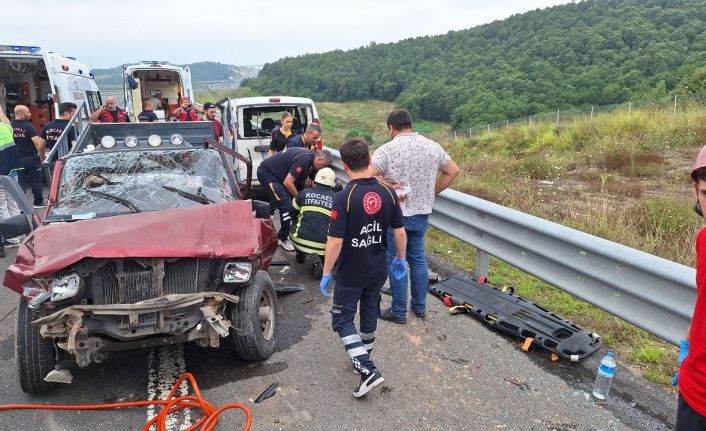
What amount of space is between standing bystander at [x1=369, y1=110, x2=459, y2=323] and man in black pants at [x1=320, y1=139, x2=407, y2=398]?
91 cm

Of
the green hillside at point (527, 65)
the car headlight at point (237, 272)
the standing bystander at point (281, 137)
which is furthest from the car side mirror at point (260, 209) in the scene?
the green hillside at point (527, 65)

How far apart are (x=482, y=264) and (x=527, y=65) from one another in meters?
59.2

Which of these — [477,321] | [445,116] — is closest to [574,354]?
[477,321]

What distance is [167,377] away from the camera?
3795 millimetres

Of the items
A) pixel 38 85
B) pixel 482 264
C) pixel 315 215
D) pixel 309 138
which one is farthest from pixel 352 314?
pixel 38 85

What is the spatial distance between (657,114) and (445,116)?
47306 mm

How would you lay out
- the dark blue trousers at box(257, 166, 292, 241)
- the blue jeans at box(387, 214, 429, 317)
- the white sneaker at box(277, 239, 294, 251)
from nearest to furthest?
the blue jeans at box(387, 214, 429, 317) → the dark blue trousers at box(257, 166, 292, 241) → the white sneaker at box(277, 239, 294, 251)

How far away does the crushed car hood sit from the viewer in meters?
3.41

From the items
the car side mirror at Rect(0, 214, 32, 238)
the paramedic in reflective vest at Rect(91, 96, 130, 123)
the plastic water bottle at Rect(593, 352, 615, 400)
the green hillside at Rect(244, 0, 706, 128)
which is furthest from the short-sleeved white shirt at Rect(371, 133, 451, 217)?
the green hillside at Rect(244, 0, 706, 128)

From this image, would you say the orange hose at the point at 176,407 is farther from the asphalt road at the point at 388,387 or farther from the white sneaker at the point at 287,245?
the white sneaker at the point at 287,245

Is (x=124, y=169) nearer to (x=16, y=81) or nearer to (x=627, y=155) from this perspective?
(x=627, y=155)

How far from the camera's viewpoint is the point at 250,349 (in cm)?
380

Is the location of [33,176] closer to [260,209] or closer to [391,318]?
[260,209]

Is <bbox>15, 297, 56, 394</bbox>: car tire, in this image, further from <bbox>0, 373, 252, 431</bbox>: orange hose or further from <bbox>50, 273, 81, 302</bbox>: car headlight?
<bbox>50, 273, 81, 302</bbox>: car headlight
